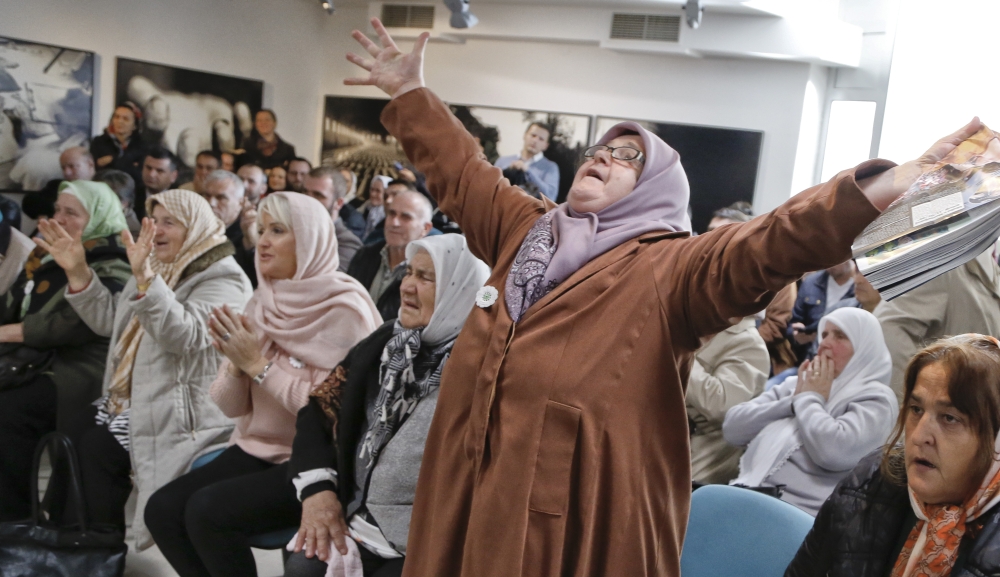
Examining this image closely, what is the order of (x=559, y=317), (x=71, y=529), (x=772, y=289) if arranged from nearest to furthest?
(x=772, y=289) → (x=559, y=317) → (x=71, y=529)

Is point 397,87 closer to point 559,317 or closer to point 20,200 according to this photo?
point 559,317

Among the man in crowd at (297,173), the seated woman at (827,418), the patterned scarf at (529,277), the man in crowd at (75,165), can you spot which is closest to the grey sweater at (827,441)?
the seated woman at (827,418)

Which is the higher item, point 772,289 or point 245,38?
point 245,38

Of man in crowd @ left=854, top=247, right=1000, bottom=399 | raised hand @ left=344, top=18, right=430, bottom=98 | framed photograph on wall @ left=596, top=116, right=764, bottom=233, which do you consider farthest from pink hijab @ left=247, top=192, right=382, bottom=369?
framed photograph on wall @ left=596, top=116, right=764, bottom=233

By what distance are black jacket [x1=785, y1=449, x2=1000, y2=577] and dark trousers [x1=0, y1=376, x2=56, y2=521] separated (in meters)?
2.75

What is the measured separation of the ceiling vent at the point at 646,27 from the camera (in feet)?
20.3

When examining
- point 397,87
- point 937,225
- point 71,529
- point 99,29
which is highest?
point 99,29

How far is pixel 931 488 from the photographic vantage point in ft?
4.49

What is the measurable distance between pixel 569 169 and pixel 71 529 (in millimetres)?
4778

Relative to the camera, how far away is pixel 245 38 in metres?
7.25

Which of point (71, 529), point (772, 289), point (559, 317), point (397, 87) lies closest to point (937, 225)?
point (772, 289)

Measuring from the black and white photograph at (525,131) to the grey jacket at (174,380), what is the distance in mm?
3836

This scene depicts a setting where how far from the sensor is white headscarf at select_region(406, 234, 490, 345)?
2049 mm

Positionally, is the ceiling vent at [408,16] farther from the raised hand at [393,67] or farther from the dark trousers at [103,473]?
the raised hand at [393,67]
